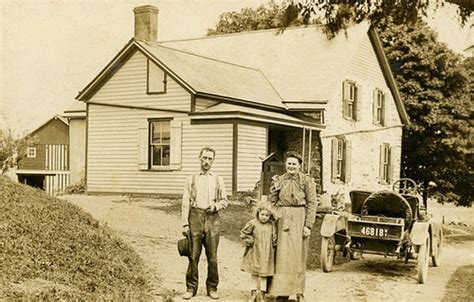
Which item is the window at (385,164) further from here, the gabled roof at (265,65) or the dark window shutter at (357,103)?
the dark window shutter at (357,103)

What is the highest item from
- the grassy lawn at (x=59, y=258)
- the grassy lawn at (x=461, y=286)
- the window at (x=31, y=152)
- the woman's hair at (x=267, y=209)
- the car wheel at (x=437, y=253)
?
the window at (x=31, y=152)

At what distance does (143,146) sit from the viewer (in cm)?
2031

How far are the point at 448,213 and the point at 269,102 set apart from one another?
50.2 feet

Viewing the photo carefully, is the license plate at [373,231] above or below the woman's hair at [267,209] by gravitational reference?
below

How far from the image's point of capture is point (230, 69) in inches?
913

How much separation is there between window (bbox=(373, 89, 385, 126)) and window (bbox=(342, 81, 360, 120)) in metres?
1.88

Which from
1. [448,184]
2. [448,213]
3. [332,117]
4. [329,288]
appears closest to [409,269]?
[329,288]

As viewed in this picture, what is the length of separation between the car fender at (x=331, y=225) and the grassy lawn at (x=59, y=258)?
300 centimetres

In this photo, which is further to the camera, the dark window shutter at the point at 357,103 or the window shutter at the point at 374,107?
the window shutter at the point at 374,107

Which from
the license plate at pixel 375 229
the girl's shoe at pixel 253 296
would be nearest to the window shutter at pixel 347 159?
the license plate at pixel 375 229

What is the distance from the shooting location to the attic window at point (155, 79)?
19.9 m

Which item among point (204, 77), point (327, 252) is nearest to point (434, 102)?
point (204, 77)

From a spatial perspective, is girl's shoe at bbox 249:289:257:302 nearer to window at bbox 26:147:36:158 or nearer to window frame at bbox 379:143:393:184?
window frame at bbox 379:143:393:184

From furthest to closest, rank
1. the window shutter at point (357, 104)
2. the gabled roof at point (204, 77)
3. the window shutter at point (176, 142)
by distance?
the window shutter at point (357, 104), the window shutter at point (176, 142), the gabled roof at point (204, 77)
